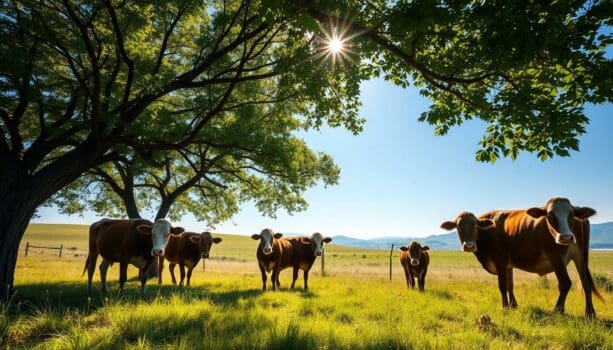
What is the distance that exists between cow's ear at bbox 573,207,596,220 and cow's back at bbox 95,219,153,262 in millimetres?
11548

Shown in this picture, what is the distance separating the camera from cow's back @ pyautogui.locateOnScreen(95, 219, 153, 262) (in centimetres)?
1018

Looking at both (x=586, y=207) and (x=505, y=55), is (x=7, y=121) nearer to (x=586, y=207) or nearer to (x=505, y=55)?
(x=505, y=55)

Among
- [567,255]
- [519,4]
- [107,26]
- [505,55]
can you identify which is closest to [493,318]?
[567,255]

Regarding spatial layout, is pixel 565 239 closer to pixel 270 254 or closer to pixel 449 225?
pixel 449 225

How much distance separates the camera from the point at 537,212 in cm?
677

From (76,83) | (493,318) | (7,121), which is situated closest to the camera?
(493,318)

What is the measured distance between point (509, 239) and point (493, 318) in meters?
2.35

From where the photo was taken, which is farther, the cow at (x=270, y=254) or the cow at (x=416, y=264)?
the cow at (x=270, y=254)

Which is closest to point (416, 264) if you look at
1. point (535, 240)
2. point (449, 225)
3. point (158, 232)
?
point (449, 225)

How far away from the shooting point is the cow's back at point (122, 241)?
33.4 ft

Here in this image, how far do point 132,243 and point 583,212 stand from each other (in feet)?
39.2

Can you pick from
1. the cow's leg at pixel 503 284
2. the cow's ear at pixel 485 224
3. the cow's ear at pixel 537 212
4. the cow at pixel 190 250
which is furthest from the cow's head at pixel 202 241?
the cow's ear at pixel 537 212

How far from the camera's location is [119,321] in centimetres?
477

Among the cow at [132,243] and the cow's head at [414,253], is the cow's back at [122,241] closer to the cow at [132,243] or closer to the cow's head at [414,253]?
the cow at [132,243]
